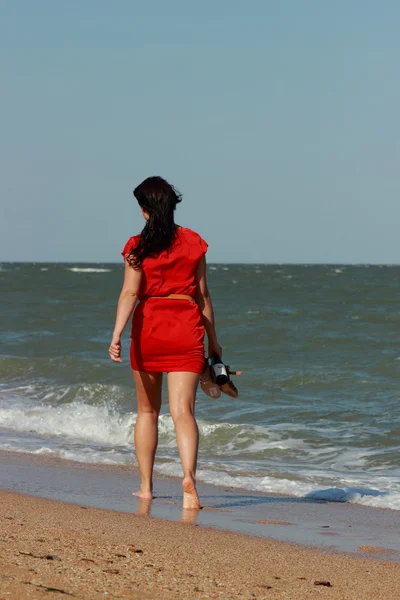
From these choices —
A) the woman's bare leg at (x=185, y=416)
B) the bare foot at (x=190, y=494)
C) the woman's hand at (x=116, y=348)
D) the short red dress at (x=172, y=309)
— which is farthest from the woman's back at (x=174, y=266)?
the bare foot at (x=190, y=494)

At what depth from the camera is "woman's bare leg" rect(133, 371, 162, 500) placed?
15.2 ft

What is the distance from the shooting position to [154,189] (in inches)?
176

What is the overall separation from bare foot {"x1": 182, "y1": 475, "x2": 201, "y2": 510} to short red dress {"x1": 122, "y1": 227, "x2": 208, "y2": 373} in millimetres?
564

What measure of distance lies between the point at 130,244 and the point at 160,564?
182 cm

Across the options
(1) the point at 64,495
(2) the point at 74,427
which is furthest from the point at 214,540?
(2) the point at 74,427

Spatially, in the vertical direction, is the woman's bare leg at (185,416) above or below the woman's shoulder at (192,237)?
below

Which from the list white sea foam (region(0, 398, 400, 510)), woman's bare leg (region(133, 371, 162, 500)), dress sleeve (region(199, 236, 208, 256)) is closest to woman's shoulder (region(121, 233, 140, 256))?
dress sleeve (region(199, 236, 208, 256))

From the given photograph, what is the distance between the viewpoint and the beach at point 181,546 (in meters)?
2.82

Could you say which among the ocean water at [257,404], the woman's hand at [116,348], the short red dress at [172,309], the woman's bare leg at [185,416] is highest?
the short red dress at [172,309]

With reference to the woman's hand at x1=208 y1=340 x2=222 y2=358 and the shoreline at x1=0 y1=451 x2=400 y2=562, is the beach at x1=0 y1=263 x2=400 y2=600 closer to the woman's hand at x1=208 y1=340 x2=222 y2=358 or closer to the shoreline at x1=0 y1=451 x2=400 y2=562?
the shoreline at x1=0 y1=451 x2=400 y2=562

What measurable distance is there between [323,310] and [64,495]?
1967cm

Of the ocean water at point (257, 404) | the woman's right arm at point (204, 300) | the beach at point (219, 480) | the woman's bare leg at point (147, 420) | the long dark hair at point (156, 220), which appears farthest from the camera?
the ocean water at point (257, 404)

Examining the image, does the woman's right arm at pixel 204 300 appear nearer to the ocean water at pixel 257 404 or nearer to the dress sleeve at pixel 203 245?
the dress sleeve at pixel 203 245

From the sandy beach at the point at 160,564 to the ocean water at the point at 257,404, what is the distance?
1.93 m
